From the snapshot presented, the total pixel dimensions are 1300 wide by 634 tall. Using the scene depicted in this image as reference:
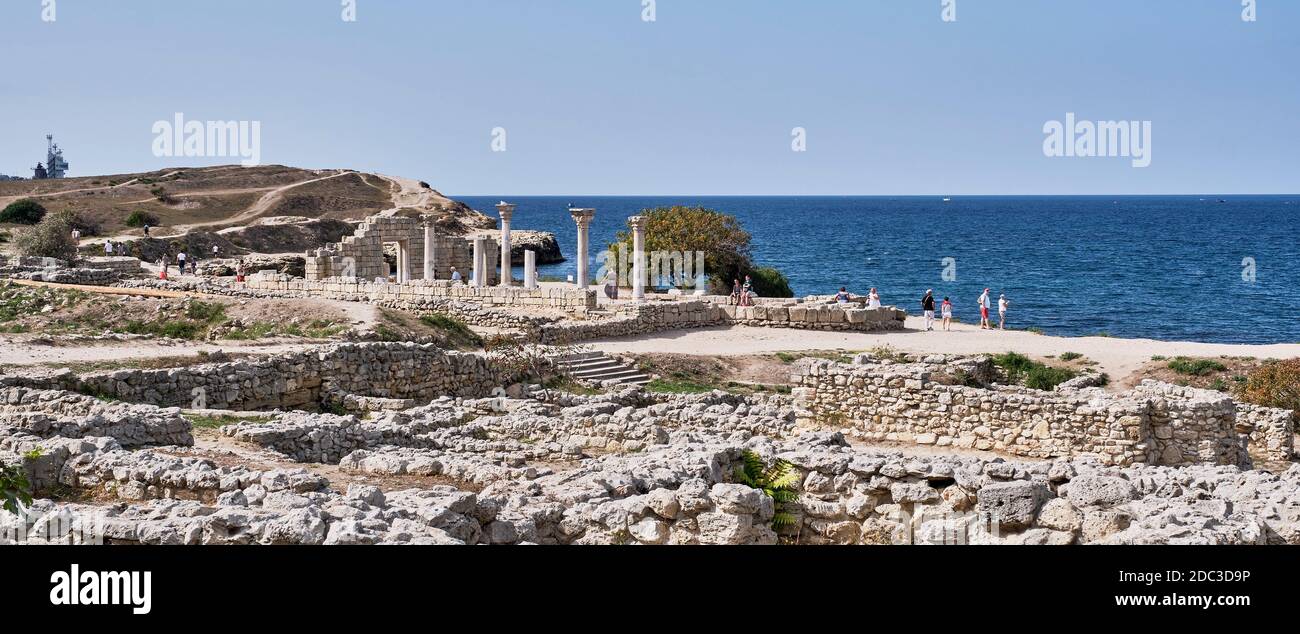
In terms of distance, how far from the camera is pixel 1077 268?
3433 inches

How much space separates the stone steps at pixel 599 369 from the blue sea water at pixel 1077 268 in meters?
25.6

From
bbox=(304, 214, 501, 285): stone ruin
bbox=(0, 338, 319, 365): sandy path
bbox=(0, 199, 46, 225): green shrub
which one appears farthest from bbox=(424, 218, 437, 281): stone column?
bbox=(0, 199, 46, 225): green shrub

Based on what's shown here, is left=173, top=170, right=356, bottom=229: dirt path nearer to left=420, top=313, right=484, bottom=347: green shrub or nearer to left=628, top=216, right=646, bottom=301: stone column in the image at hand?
left=628, top=216, right=646, bottom=301: stone column

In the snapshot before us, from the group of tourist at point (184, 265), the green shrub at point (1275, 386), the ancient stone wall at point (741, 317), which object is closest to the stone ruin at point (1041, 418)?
the green shrub at point (1275, 386)

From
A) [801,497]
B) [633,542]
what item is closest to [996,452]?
[801,497]

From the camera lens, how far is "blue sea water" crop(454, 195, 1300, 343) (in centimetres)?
5631

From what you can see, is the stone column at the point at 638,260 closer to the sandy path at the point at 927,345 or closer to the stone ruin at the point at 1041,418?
the sandy path at the point at 927,345

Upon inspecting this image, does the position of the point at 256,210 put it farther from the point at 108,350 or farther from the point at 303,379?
the point at 303,379

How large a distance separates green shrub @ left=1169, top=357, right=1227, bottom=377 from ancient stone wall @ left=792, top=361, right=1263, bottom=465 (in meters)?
9.19

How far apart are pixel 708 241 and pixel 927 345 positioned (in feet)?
55.9

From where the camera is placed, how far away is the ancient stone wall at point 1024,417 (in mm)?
15320

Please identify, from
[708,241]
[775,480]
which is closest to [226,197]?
[708,241]
